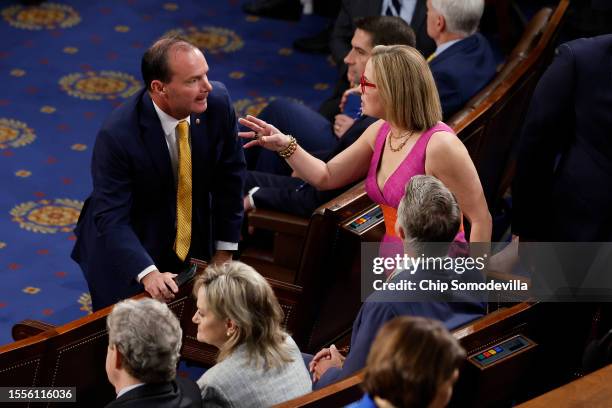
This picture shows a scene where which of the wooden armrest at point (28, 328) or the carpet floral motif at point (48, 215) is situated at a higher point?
the wooden armrest at point (28, 328)

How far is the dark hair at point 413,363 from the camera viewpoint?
183cm

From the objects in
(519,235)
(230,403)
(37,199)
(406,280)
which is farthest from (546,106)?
(37,199)

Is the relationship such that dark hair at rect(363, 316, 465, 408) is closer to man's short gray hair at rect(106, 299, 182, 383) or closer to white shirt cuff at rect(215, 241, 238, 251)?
man's short gray hair at rect(106, 299, 182, 383)

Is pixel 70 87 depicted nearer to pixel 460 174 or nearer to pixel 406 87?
pixel 406 87

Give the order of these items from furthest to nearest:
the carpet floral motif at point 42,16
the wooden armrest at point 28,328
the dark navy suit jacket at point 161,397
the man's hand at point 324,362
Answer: the carpet floral motif at point 42,16 < the wooden armrest at point 28,328 < the man's hand at point 324,362 < the dark navy suit jacket at point 161,397

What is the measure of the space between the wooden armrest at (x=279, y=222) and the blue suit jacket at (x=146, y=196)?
0.36 feet

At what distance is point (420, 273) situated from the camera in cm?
249

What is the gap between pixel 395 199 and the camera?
120 inches

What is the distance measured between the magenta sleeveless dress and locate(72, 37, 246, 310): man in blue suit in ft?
1.78

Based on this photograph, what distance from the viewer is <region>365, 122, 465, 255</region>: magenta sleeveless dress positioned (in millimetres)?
3004

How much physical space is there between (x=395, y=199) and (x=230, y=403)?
893mm

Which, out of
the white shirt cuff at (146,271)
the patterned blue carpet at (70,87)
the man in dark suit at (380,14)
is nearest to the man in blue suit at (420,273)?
the white shirt cuff at (146,271)

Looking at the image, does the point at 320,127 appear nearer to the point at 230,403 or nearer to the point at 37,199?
the point at 37,199

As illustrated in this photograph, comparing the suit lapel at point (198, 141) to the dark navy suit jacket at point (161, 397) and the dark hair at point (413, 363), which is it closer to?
the dark navy suit jacket at point (161, 397)
